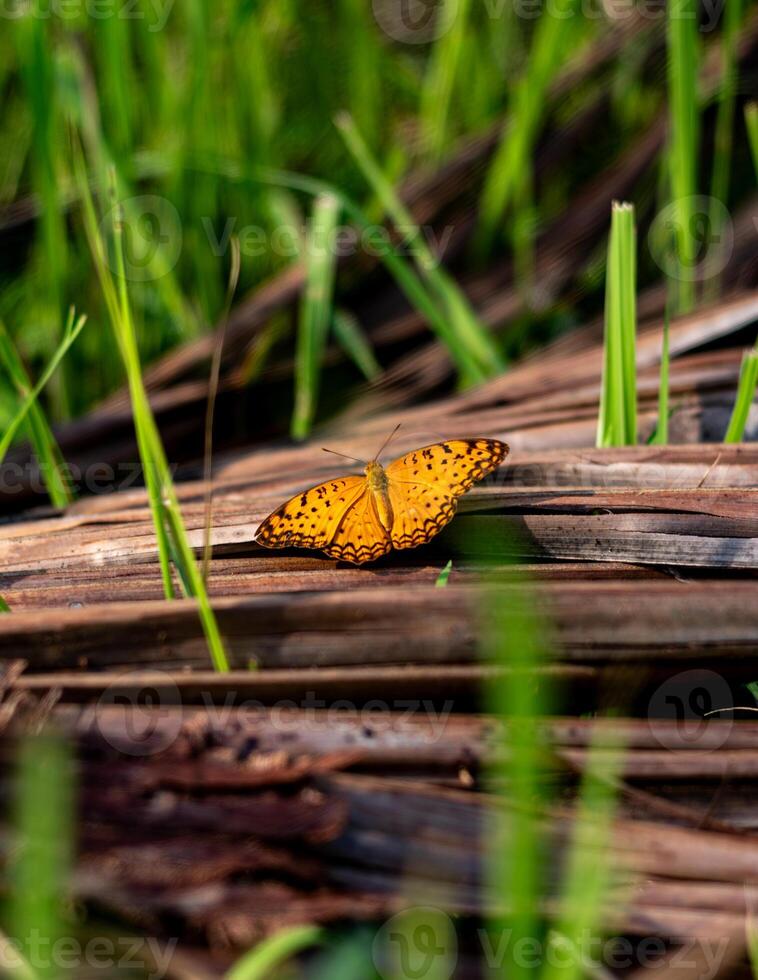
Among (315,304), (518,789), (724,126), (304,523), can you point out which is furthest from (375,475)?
(724,126)

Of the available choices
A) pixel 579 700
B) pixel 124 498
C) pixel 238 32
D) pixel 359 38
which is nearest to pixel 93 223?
pixel 124 498

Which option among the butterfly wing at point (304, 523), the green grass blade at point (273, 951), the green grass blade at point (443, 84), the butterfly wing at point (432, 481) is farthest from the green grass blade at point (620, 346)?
the green grass blade at point (443, 84)

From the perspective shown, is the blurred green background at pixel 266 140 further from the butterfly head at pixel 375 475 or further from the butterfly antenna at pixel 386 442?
the butterfly head at pixel 375 475

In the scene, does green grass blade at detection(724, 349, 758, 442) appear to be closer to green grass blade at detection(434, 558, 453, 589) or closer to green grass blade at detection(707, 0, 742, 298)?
green grass blade at detection(434, 558, 453, 589)

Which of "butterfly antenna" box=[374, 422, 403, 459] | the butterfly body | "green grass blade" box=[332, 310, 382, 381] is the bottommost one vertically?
the butterfly body

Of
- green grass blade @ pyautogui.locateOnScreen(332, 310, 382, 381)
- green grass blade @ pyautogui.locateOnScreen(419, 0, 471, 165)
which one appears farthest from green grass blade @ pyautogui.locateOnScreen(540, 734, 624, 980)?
green grass blade @ pyautogui.locateOnScreen(419, 0, 471, 165)

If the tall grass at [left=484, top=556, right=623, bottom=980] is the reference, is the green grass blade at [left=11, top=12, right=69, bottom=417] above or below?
above
